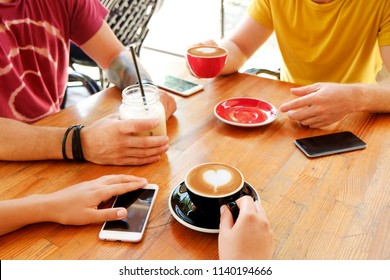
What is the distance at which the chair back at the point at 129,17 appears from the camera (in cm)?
260

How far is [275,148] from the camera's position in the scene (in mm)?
1103

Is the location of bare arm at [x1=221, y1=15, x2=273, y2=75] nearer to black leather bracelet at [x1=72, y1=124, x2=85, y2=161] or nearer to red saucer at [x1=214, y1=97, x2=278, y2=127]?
red saucer at [x1=214, y1=97, x2=278, y2=127]

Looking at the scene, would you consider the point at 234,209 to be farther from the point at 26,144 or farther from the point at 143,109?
the point at 26,144

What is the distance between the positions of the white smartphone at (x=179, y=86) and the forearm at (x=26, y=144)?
55 centimetres

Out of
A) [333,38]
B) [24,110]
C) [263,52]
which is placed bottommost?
[263,52]

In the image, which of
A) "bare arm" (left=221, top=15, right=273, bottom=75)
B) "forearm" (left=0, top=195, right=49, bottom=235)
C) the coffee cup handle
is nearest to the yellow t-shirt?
"bare arm" (left=221, top=15, right=273, bottom=75)

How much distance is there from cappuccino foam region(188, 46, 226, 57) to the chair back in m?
1.43

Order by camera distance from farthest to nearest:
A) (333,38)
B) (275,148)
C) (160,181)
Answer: (333,38) < (275,148) < (160,181)

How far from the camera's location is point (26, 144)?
104 cm

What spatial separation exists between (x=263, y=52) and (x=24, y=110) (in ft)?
10.8

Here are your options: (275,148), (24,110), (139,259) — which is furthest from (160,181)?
(24,110)

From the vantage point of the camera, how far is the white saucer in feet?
2.56

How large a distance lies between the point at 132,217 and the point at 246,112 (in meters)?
0.67
